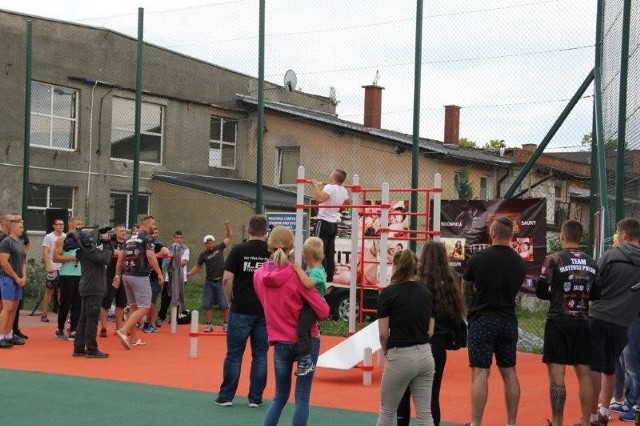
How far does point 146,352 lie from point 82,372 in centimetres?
220

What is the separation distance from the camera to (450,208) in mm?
15461

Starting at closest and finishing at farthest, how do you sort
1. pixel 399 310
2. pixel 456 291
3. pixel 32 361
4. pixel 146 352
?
pixel 399 310 → pixel 456 291 → pixel 32 361 → pixel 146 352

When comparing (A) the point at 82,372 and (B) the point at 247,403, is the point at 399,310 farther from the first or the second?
(A) the point at 82,372

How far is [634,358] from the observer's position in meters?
9.07

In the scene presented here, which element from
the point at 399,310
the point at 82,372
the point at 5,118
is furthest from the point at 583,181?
the point at 5,118

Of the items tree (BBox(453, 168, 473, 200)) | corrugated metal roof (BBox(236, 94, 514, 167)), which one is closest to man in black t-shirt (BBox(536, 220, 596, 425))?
corrugated metal roof (BBox(236, 94, 514, 167))

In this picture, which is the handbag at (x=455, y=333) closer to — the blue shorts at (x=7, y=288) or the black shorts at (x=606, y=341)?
the black shorts at (x=606, y=341)

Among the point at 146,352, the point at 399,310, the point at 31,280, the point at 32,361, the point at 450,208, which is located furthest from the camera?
the point at 31,280

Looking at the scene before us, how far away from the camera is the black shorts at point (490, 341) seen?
7.74m

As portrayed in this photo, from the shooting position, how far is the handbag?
25.0ft

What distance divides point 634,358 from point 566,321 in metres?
1.54

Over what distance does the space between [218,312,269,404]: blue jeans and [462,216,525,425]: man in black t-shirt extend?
2214 mm

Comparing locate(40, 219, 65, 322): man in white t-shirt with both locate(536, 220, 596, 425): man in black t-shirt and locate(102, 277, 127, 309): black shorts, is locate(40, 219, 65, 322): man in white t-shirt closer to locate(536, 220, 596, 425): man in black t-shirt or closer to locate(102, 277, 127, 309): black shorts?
locate(102, 277, 127, 309): black shorts

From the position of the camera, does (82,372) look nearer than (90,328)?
Yes
